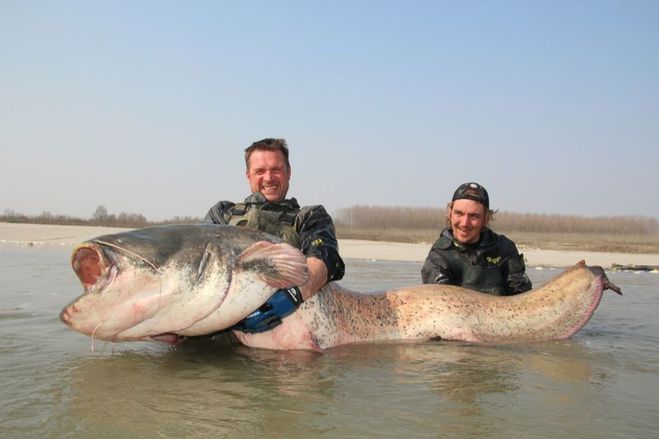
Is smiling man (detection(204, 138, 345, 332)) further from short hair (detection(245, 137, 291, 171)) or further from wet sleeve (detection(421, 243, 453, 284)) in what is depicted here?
wet sleeve (detection(421, 243, 453, 284))

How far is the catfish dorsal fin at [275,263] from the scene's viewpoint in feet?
9.69

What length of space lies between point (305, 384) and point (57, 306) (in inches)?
136

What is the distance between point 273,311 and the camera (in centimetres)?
327

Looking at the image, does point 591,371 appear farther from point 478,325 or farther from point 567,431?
point 567,431

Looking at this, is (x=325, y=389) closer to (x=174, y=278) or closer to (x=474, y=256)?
(x=174, y=278)

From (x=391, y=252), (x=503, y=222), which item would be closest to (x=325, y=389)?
(x=391, y=252)

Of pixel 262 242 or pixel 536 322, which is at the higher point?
pixel 262 242

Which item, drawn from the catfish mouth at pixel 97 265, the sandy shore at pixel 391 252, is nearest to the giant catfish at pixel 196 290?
the catfish mouth at pixel 97 265

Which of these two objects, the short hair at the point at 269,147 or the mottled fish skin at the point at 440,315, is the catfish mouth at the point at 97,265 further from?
the short hair at the point at 269,147

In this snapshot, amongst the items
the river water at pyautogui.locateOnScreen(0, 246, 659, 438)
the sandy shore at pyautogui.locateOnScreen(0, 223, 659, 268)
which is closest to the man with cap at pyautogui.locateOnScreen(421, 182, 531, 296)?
the river water at pyautogui.locateOnScreen(0, 246, 659, 438)

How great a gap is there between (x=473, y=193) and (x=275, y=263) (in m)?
2.65

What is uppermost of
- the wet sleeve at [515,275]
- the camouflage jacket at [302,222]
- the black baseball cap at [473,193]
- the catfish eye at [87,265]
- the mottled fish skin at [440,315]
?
the black baseball cap at [473,193]

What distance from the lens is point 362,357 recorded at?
136 inches

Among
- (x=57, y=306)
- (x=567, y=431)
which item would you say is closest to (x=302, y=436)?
(x=567, y=431)
